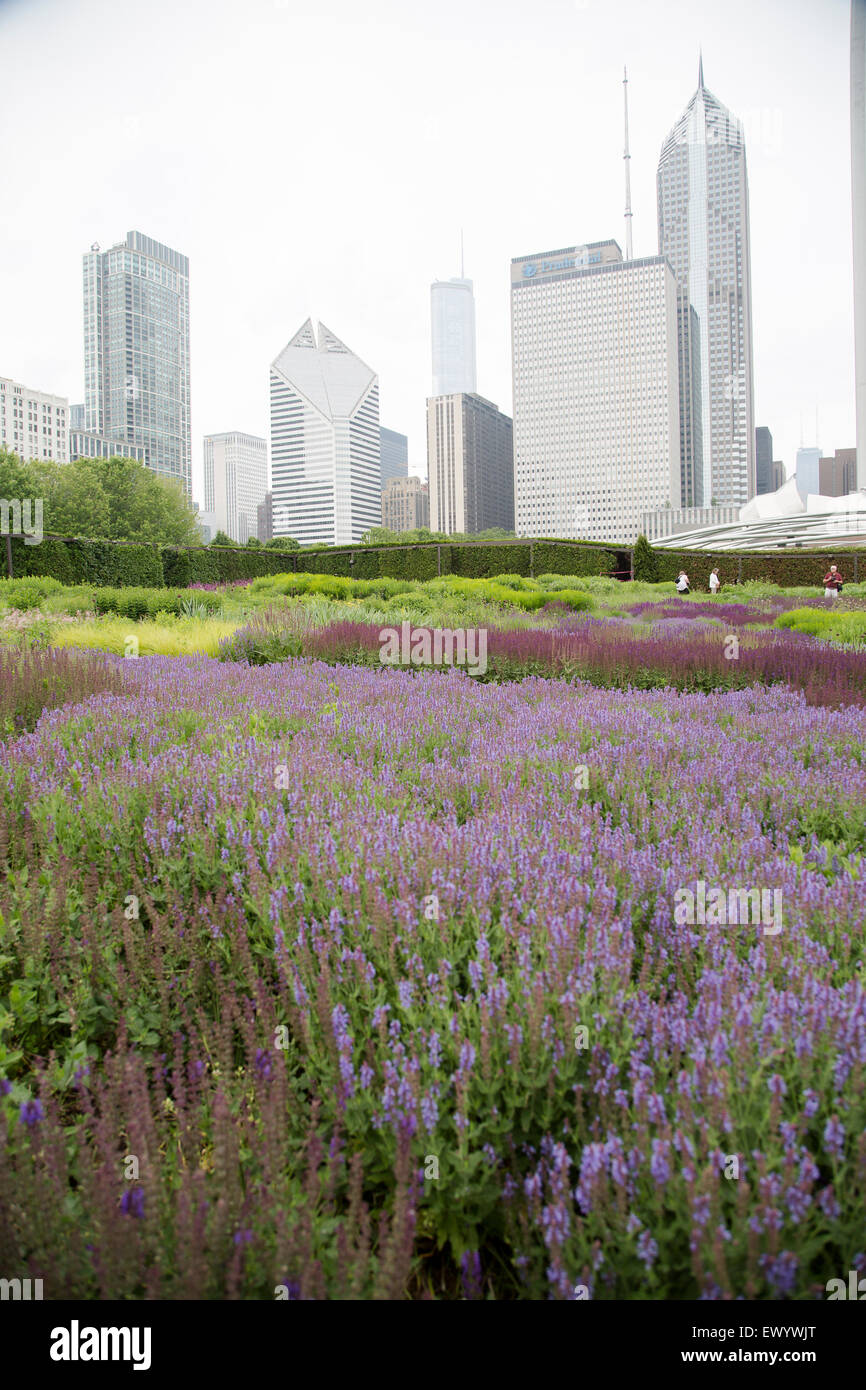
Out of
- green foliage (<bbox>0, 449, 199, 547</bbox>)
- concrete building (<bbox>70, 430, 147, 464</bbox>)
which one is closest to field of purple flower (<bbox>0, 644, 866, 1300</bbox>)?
green foliage (<bbox>0, 449, 199, 547</bbox>)

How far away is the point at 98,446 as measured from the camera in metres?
129

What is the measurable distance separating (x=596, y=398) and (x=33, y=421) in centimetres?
11065

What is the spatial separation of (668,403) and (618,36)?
6369 inches

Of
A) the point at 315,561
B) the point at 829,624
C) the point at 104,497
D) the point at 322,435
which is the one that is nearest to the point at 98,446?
the point at 322,435

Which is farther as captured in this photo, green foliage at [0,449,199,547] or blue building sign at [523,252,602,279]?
blue building sign at [523,252,602,279]

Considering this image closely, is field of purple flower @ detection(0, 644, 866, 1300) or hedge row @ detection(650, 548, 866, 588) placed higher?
hedge row @ detection(650, 548, 866, 588)

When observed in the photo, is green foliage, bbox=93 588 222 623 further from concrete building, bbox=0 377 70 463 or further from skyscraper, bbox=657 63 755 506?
skyscraper, bbox=657 63 755 506

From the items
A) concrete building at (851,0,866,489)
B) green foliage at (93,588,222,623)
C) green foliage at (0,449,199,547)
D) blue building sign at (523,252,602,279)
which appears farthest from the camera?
blue building sign at (523,252,602,279)

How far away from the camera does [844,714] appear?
4.46 metres

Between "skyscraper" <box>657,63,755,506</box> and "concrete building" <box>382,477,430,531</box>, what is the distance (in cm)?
6508

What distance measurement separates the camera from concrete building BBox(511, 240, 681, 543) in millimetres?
153625
